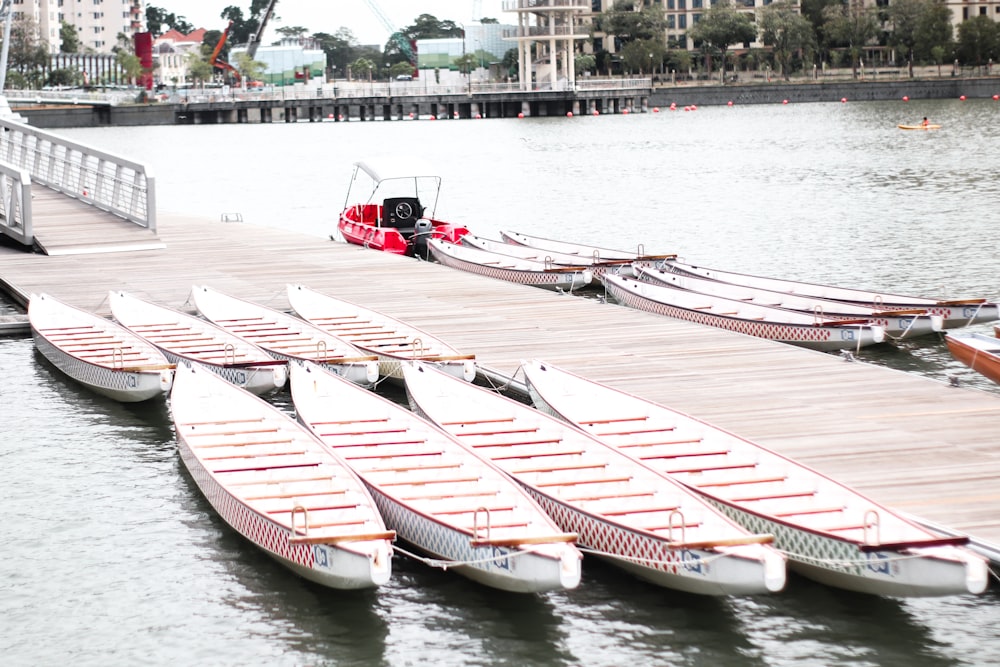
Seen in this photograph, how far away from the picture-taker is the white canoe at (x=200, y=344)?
1731cm

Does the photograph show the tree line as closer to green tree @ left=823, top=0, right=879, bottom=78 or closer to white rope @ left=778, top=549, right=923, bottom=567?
green tree @ left=823, top=0, right=879, bottom=78

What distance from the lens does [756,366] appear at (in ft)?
57.6

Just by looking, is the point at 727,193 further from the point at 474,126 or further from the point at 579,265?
the point at 474,126

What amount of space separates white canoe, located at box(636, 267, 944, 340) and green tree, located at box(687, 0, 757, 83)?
446 feet

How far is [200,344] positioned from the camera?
1903cm

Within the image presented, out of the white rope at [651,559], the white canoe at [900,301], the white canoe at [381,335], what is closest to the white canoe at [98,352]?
the white canoe at [381,335]

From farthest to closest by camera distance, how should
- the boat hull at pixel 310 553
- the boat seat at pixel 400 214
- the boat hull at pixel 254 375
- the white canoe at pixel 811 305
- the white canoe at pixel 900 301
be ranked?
the boat seat at pixel 400 214 < the white canoe at pixel 900 301 < the white canoe at pixel 811 305 < the boat hull at pixel 254 375 < the boat hull at pixel 310 553

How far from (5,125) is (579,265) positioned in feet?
58.0

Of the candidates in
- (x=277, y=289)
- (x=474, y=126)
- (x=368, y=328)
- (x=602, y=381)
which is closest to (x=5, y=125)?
(x=277, y=289)

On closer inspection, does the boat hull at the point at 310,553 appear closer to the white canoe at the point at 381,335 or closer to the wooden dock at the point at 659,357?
the wooden dock at the point at 659,357

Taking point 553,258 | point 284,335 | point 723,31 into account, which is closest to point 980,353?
point 284,335

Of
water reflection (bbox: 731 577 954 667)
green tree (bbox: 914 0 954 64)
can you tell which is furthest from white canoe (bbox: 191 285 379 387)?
green tree (bbox: 914 0 954 64)

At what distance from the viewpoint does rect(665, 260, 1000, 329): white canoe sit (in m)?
21.6

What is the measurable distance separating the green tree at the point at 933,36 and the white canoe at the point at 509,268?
12278cm
